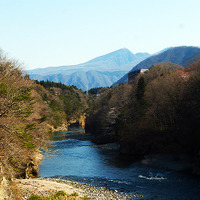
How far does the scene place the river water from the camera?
25134mm

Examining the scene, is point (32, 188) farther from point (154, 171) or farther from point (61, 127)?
point (61, 127)

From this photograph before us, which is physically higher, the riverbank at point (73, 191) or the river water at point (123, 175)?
the riverbank at point (73, 191)

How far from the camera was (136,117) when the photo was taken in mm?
57781

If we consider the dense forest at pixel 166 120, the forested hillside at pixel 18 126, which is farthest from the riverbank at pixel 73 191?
the dense forest at pixel 166 120

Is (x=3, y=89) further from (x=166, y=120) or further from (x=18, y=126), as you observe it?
(x=166, y=120)

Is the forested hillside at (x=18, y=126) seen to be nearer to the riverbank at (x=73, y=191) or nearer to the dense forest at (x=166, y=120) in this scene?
the riverbank at (x=73, y=191)

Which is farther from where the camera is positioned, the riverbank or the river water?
the river water

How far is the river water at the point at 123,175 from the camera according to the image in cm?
2513

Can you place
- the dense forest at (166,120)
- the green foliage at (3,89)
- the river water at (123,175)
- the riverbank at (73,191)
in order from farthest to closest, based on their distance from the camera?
the dense forest at (166,120) → the river water at (123,175) → the green foliage at (3,89) → the riverbank at (73,191)

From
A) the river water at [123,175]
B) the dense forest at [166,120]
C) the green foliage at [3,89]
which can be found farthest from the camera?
the dense forest at [166,120]

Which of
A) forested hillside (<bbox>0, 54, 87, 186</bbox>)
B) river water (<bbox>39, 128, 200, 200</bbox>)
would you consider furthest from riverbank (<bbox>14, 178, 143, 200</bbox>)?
forested hillside (<bbox>0, 54, 87, 186</bbox>)

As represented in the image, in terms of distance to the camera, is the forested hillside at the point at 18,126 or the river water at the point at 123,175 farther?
the river water at the point at 123,175

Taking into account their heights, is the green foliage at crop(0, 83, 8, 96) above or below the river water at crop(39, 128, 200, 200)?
above

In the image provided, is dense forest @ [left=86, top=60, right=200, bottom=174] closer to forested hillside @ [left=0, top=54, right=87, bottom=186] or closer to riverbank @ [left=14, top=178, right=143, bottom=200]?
riverbank @ [left=14, top=178, right=143, bottom=200]
